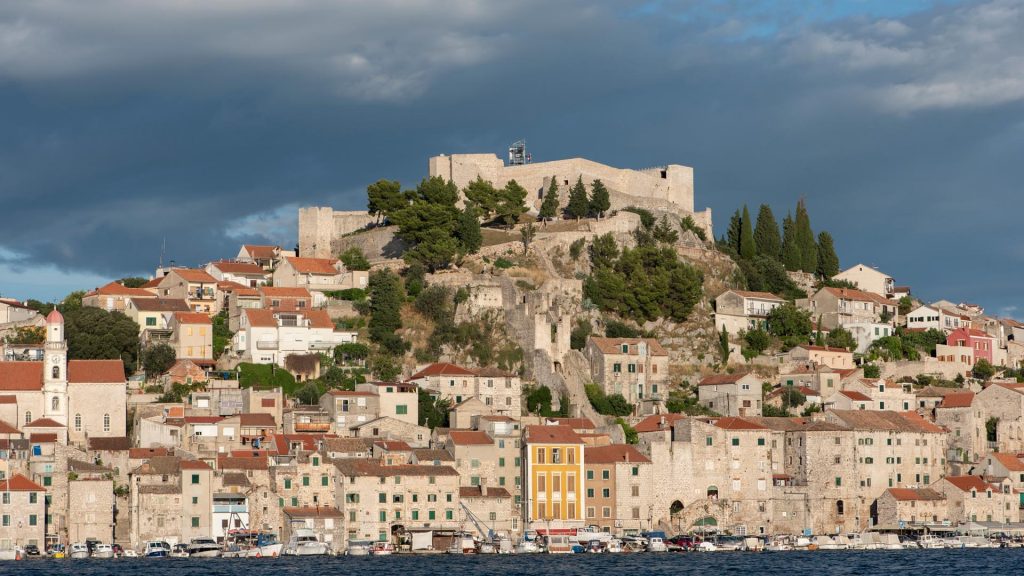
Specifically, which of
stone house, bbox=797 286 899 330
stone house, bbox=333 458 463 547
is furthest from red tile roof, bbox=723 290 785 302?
stone house, bbox=333 458 463 547

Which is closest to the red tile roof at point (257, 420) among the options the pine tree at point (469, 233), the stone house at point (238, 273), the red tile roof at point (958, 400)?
the stone house at point (238, 273)

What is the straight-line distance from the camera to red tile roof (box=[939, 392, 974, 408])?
328 feet

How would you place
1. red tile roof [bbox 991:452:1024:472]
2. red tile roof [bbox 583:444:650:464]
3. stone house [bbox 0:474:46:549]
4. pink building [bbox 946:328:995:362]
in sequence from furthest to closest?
pink building [bbox 946:328:995:362], red tile roof [bbox 991:452:1024:472], red tile roof [bbox 583:444:650:464], stone house [bbox 0:474:46:549]

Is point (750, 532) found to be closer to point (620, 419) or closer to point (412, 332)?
point (620, 419)

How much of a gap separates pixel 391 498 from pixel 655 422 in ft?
56.8

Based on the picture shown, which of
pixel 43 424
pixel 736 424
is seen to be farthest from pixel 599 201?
pixel 43 424

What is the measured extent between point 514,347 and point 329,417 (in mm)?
14201

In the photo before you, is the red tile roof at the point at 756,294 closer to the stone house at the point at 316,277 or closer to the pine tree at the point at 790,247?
the pine tree at the point at 790,247

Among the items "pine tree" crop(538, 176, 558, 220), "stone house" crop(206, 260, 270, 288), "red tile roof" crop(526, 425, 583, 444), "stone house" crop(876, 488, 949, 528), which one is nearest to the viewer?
"red tile roof" crop(526, 425, 583, 444)

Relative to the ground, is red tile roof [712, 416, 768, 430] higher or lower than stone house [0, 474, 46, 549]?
higher

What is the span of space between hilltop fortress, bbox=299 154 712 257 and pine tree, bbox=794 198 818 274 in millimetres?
6483

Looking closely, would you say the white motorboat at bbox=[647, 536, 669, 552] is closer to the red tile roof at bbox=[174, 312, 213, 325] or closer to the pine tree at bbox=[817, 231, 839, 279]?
the red tile roof at bbox=[174, 312, 213, 325]

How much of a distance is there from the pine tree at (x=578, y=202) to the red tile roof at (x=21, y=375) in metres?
41.7

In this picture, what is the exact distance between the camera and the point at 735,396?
328 ft
